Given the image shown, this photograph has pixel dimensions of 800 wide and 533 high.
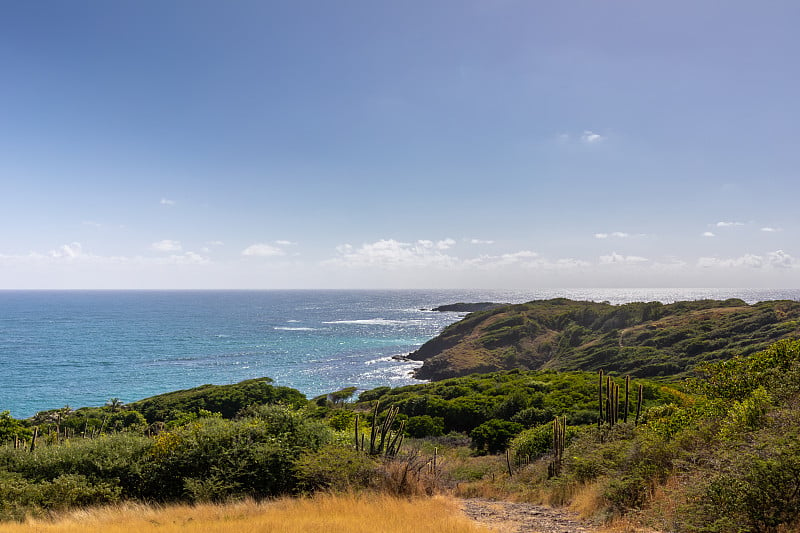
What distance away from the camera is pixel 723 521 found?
6125 mm

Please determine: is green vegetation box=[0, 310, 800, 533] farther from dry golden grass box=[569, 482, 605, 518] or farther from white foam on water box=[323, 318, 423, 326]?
white foam on water box=[323, 318, 423, 326]

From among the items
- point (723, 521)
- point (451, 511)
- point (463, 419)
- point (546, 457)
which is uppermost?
point (723, 521)

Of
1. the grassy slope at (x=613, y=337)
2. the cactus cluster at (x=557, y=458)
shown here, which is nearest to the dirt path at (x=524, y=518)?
the cactus cluster at (x=557, y=458)

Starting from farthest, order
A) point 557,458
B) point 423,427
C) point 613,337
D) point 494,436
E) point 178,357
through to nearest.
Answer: point 178,357 → point 613,337 → point 423,427 → point 494,436 → point 557,458

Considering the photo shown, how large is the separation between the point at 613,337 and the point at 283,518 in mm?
68725

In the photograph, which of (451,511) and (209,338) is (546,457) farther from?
(209,338)

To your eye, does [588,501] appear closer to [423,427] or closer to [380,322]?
[423,427]

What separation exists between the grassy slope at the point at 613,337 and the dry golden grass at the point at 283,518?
4595 cm

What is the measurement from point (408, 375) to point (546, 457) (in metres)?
54.6

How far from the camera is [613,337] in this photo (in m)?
66.6

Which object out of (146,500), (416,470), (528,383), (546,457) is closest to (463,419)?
(528,383)

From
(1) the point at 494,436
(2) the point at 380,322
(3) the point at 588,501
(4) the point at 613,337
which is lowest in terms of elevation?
(2) the point at 380,322

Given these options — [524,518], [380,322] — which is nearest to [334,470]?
[524,518]

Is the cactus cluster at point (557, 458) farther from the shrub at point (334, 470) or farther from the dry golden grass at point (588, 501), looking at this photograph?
the shrub at point (334, 470)
